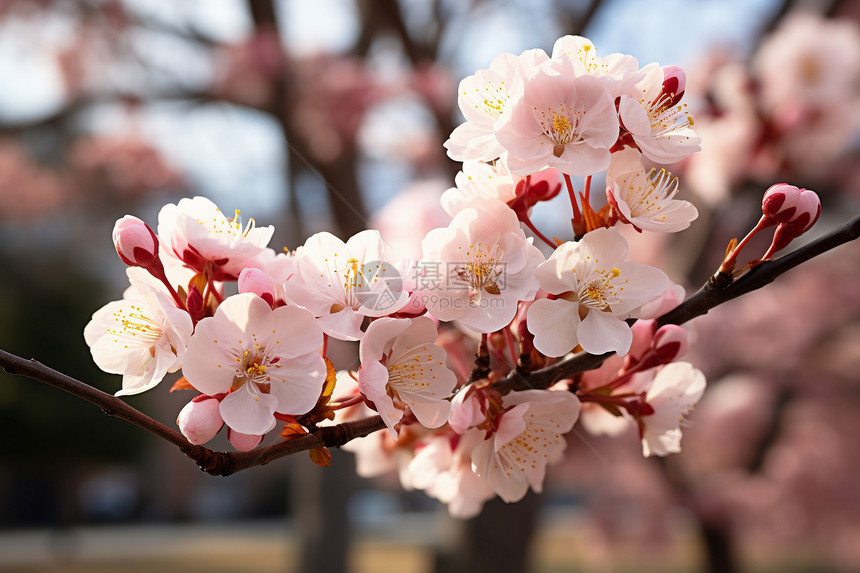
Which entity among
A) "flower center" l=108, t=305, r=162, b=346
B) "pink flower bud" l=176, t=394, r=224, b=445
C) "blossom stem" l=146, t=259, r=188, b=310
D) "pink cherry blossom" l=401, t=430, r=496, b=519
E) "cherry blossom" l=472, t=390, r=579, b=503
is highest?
"blossom stem" l=146, t=259, r=188, b=310

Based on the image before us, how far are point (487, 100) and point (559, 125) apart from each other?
0.31 ft

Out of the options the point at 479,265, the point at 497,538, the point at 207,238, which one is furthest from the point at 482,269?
the point at 497,538

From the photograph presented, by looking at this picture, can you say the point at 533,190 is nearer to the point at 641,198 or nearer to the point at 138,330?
the point at 641,198

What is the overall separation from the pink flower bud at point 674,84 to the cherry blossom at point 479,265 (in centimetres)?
18

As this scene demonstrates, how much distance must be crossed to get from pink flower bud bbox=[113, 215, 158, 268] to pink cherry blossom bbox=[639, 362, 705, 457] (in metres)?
0.45

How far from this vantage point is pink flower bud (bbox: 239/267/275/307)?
492mm

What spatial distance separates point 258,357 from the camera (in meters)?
0.49

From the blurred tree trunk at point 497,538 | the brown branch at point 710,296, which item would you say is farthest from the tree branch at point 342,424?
the blurred tree trunk at point 497,538

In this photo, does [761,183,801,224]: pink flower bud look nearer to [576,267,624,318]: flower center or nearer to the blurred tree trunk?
[576,267,624,318]: flower center

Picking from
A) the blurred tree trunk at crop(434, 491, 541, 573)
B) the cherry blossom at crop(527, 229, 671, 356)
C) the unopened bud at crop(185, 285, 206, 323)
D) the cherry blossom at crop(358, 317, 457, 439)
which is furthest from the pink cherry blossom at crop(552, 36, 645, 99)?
the blurred tree trunk at crop(434, 491, 541, 573)

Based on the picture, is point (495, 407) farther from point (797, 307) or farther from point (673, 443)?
point (797, 307)

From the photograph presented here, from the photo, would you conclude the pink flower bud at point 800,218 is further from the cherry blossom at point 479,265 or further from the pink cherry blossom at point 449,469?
the pink cherry blossom at point 449,469

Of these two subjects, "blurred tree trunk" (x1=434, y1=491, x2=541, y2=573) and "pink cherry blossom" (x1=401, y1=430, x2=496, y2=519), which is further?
"blurred tree trunk" (x1=434, y1=491, x2=541, y2=573)

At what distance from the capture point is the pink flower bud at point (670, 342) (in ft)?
1.88
